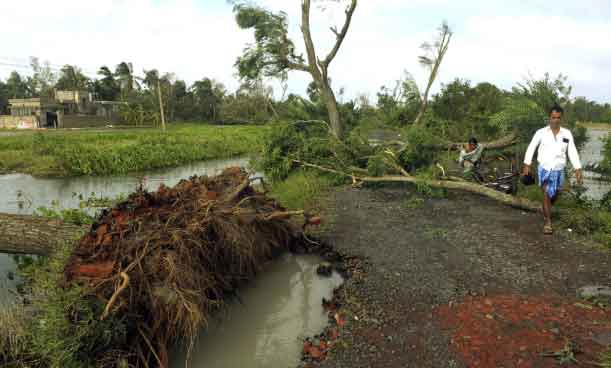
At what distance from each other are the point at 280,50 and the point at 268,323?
12.4 metres

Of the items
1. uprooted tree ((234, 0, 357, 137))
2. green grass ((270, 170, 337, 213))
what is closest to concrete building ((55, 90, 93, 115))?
uprooted tree ((234, 0, 357, 137))

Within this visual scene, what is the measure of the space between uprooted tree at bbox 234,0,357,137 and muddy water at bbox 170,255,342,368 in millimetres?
9392

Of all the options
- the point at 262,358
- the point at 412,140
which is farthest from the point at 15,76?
the point at 262,358

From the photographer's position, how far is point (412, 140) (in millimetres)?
11281

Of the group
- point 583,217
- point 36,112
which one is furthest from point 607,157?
point 36,112

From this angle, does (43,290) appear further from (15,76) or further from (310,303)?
(15,76)

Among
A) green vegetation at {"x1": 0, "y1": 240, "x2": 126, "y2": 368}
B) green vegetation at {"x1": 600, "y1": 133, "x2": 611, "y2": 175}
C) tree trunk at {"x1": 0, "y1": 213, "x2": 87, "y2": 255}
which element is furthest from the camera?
green vegetation at {"x1": 600, "y1": 133, "x2": 611, "y2": 175}

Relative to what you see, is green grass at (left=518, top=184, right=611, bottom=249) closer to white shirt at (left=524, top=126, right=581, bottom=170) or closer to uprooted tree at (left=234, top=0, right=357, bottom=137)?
white shirt at (left=524, top=126, right=581, bottom=170)

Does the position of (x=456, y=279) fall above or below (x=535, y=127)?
below

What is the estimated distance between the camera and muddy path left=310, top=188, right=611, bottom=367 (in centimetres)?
371

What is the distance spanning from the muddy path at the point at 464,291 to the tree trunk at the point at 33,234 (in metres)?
4.05

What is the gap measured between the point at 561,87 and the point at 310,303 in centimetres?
853

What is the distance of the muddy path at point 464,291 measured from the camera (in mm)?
3709

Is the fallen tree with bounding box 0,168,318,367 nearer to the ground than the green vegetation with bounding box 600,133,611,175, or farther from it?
nearer to the ground
